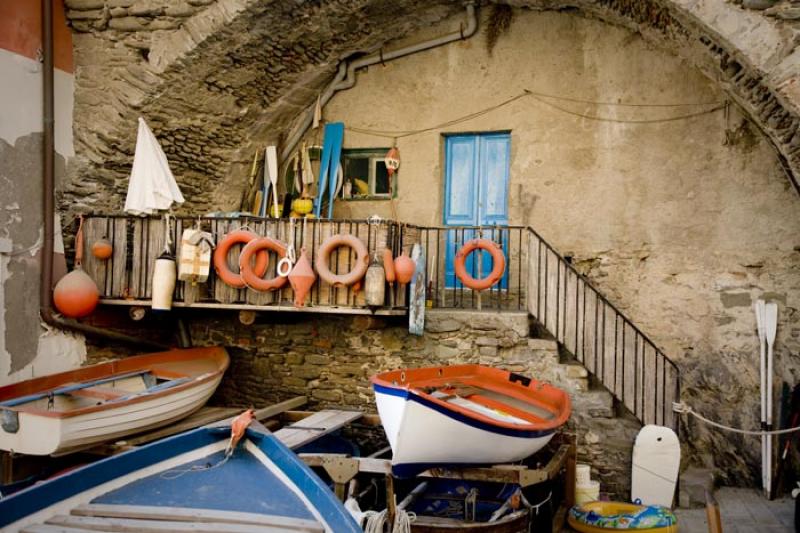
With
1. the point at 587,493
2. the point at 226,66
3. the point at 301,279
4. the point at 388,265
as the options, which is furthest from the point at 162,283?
the point at 587,493

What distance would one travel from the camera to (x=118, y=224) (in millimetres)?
7777

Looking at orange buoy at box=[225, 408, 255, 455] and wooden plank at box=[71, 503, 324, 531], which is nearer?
wooden plank at box=[71, 503, 324, 531]

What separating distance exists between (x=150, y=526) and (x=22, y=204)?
496 cm

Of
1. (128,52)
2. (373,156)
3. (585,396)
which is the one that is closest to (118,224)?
(128,52)

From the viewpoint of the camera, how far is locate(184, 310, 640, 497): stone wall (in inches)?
277

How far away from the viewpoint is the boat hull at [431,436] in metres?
5.37

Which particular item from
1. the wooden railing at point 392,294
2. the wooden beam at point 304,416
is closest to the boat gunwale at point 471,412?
the wooden railing at point 392,294

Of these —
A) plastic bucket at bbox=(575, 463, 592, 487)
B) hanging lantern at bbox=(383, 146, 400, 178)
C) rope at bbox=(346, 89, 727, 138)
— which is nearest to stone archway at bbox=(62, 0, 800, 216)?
rope at bbox=(346, 89, 727, 138)

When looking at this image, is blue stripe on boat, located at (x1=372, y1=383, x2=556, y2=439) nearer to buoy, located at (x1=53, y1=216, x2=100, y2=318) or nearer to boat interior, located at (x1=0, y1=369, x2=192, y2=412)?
boat interior, located at (x1=0, y1=369, x2=192, y2=412)

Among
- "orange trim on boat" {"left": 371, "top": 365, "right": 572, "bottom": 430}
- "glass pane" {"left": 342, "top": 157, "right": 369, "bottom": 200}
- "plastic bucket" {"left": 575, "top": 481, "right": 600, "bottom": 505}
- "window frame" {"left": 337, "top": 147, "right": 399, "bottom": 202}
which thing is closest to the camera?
"orange trim on boat" {"left": 371, "top": 365, "right": 572, "bottom": 430}

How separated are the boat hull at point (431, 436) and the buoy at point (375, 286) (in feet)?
4.43

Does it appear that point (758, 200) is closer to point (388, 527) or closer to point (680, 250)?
point (680, 250)

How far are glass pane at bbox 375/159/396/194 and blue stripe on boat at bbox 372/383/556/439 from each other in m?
4.36

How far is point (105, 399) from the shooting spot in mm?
6848
